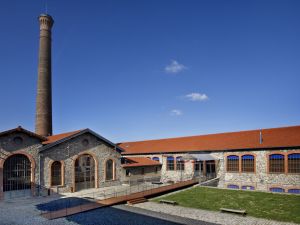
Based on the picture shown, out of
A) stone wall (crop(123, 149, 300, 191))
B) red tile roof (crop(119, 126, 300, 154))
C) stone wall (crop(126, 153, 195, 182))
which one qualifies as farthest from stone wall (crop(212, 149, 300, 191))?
stone wall (crop(126, 153, 195, 182))

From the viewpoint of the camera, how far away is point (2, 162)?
20.6 metres

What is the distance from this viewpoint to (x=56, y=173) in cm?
2414

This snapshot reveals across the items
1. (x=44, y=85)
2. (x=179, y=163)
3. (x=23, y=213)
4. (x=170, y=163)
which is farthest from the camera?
(x=44, y=85)

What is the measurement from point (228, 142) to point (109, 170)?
14.6 metres

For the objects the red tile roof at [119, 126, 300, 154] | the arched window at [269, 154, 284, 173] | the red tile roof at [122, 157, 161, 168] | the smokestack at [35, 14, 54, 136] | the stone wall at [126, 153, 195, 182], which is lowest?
the stone wall at [126, 153, 195, 182]

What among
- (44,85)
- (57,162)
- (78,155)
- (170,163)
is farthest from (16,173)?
(170,163)

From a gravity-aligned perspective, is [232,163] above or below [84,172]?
above

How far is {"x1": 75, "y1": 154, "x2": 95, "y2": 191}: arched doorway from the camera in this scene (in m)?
25.8

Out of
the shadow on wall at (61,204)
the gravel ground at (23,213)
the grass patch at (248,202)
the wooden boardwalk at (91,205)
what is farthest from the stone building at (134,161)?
the wooden boardwalk at (91,205)

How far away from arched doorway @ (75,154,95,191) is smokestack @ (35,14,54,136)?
43.4ft

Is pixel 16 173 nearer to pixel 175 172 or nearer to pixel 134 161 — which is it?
pixel 134 161

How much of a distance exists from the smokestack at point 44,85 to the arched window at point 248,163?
26.6 meters

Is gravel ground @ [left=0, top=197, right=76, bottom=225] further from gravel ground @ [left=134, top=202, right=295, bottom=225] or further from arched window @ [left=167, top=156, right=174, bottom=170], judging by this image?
arched window @ [left=167, top=156, right=174, bottom=170]

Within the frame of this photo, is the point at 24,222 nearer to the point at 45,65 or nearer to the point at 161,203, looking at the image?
the point at 161,203
